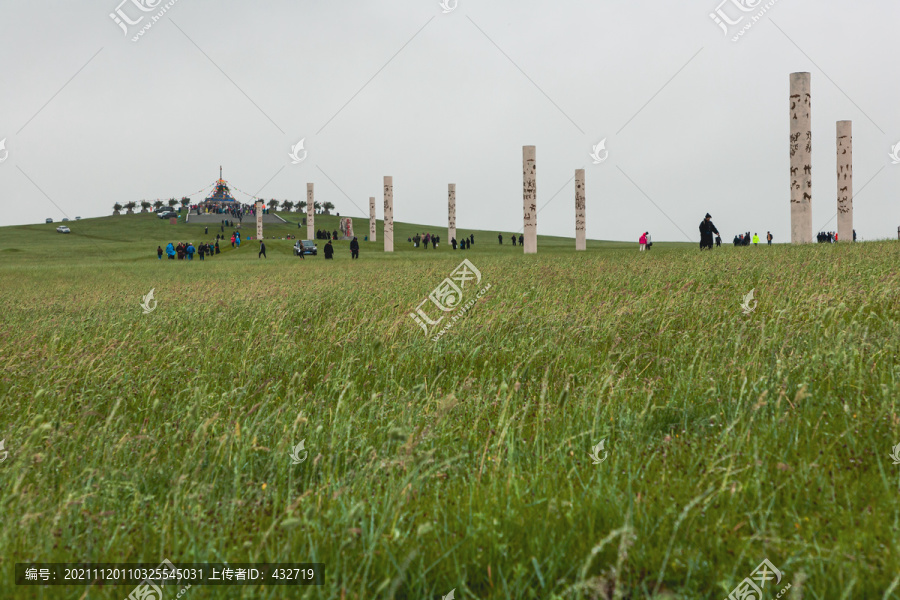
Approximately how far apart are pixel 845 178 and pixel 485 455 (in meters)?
40.2

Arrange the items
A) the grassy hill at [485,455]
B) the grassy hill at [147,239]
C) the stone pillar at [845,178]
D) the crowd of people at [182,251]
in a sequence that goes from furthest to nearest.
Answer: the grassy hill at [147,239] < the crowd of people at [182,251] < the stone pillar at [845,178] < the grassy hill at [485,455]

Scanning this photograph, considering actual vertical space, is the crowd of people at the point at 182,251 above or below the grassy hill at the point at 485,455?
above

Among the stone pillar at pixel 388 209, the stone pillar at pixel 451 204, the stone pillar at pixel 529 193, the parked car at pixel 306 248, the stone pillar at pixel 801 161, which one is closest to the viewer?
the stone pillar at pixel 801 161

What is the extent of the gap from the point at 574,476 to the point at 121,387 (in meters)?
4.54

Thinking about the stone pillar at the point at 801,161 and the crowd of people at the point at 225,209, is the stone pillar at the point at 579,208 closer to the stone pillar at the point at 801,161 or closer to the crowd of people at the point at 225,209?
the stone pillar at the point at 801,161

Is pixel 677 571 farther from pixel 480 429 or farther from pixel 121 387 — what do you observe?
pixel 121 387

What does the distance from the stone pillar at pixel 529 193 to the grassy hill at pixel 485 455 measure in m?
33.4

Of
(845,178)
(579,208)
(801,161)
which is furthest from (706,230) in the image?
(579,208)

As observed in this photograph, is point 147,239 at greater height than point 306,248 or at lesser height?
greater

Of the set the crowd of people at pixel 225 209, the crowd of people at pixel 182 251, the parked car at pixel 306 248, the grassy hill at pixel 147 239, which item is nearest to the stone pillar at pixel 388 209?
the grassy hill at pixel 147 239

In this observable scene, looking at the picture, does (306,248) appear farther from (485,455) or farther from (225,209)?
(225,209)

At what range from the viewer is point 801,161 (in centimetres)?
2978

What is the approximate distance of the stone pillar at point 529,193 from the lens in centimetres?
4112

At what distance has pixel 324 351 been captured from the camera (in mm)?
6918
